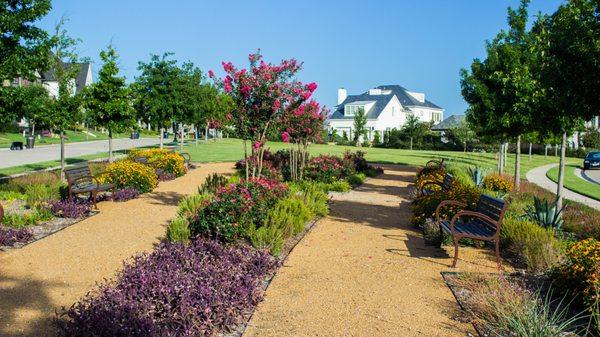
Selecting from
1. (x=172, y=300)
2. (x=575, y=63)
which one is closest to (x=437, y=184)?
(x=575, y=63)

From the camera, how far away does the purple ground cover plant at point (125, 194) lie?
1238 cm

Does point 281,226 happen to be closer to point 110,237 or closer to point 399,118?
point 110,237

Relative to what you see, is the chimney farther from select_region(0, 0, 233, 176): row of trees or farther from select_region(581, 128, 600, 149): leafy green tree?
select_region(0, 0, 233, 176): row of trees

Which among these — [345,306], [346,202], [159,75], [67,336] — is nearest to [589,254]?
[345,306]

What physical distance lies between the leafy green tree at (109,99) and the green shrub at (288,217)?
10.6m

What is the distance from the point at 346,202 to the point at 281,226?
205 inches

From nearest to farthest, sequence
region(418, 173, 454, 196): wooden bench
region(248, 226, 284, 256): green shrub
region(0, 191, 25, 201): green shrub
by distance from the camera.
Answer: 1. region(248, 226, 284, 256): green shrub
2. region(418, 173, 454, 196): wooden bench
3. region(0, 191, 25, 201): green shrub

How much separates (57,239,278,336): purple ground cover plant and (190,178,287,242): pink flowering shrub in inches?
52.4

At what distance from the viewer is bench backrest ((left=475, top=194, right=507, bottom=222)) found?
6805 mm

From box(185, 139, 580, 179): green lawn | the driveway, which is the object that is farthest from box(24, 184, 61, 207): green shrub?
box(185, 139, 580, 179): green lawn

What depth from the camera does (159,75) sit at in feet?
85.7

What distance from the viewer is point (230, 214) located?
7.64 m

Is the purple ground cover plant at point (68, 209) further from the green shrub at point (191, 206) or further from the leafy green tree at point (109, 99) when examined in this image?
the leafy green tree at point (109, 99)

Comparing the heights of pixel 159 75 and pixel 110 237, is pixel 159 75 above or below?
above
